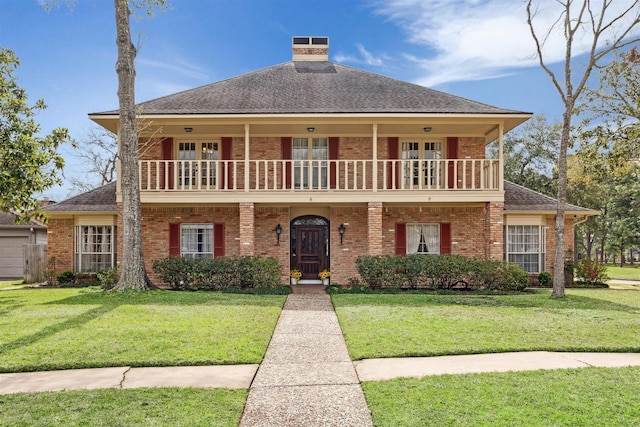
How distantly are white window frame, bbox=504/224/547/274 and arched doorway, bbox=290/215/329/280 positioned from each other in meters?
6.85

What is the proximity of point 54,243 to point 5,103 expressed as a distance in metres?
5.91

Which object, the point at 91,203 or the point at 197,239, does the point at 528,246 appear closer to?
the point at 197,239

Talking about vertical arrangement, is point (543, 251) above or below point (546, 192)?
below

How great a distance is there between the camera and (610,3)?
12.5 metres

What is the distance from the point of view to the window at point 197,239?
16.2 meters

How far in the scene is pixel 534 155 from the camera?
96.9ft

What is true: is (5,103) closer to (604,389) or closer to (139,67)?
(139,67)

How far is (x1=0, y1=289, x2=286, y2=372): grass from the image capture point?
6.17 metres

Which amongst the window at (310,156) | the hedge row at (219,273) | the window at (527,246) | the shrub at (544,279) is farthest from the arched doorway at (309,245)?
the shrub at (544,279)

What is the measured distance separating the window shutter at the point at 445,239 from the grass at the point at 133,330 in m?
7.01

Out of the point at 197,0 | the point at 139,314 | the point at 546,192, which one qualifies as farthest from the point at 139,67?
the point at 546,192

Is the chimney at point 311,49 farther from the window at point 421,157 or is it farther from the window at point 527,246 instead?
the window at point 527,246

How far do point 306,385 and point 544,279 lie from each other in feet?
45.0

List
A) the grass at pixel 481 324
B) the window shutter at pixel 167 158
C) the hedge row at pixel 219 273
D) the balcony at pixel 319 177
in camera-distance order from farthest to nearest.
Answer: the window shutter at pixel 167 158, the balcony at pixel 319 177, the hedge row at pixel 219 273, the grass at pixel 481 324
